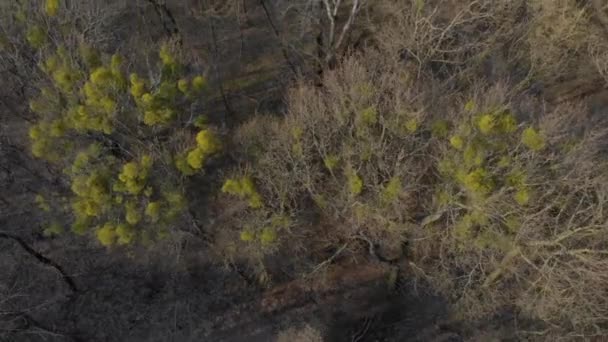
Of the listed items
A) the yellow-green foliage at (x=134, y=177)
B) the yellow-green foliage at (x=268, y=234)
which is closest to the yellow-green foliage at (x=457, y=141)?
the yellow-green foliage at (x=268, y=234)

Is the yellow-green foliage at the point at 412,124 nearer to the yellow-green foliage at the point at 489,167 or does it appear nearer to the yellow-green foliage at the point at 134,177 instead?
the yellow-green foliage at the point at 489,167

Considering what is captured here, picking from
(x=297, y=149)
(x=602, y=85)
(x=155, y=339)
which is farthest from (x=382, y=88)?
(x=602, y=85)

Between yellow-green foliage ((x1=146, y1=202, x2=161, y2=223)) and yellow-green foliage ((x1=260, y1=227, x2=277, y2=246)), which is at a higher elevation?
yellow-green foliage ((x1=146, y1=202, x2=161, y2=223))

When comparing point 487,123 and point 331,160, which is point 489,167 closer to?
point 487,123

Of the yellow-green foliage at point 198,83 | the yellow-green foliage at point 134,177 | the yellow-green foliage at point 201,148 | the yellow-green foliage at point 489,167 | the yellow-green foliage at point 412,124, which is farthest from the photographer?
the yellow-green foliage at point 198,83

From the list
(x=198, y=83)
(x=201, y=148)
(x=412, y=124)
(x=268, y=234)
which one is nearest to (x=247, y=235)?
(x=268, y=234)

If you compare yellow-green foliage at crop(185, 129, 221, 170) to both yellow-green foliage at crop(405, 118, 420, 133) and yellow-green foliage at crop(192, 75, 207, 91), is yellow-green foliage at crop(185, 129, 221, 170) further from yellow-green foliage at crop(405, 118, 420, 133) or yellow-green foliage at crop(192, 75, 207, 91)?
yellow-green foliage at crop(405, 118, 420, 133)

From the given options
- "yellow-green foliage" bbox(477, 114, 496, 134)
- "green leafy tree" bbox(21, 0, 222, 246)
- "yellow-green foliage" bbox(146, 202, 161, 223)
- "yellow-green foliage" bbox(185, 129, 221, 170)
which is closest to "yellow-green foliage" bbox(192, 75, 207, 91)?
"green leafy tree" bbox(21, 0, 222, 246)

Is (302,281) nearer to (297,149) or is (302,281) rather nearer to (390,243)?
(390,243)

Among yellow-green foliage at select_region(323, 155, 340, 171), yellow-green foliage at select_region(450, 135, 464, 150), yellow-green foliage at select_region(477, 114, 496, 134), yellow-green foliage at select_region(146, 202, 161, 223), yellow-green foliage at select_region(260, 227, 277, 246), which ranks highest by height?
yellow-green foliage at select_region(477, 114, 496, 134)

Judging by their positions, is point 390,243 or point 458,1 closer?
point 390,243

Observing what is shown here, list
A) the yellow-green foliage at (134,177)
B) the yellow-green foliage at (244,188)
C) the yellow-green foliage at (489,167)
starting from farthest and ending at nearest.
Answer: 1. the yellow-green foliage at (244,188)
2. the yellow-green foliage at (134,177)
3. the yellow-green foliage at (489,167)
